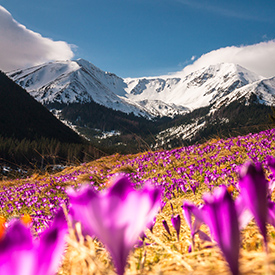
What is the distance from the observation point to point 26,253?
39cm

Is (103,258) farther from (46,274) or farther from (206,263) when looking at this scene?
(46,274)

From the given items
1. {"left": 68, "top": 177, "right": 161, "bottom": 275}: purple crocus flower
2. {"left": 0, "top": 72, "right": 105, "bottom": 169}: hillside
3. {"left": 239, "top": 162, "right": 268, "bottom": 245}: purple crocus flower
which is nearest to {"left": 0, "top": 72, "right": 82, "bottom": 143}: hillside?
{"left": 0, "top": 72, "right": 105, "bottom": 169}: hillside

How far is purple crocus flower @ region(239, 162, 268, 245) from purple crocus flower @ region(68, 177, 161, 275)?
21 cm

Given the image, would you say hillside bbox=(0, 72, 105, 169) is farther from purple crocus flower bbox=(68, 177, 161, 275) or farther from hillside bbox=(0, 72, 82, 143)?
purple crocus flower bbox=(68, 177, 161, 275)

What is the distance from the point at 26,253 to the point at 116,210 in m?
0.17

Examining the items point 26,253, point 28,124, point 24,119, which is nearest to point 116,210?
point 26,253

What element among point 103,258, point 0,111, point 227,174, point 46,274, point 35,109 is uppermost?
point 35,109

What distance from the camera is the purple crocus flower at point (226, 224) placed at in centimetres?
50

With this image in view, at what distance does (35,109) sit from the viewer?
127500 millimetres

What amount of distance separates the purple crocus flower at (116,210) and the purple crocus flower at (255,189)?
0.70 feet

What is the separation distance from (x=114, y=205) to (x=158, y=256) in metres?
1.03

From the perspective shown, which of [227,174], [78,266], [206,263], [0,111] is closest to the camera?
[206,263]

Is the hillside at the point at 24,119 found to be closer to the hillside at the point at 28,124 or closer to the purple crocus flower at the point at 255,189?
the hillside at the point at 28,124

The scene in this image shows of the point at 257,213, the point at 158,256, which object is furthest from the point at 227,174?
the point at 257,213
